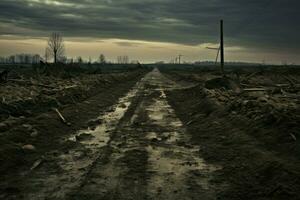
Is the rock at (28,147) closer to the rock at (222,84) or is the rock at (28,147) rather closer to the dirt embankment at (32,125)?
the dirt embankment at (32,125)

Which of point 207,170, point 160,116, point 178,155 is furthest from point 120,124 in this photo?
point 207,170

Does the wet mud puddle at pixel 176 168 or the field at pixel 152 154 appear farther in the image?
the field at pixel 152 154

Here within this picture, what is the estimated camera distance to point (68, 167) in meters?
8.36

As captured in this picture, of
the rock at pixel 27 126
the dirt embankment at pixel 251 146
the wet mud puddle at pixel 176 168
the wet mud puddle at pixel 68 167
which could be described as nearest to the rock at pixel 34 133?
the rock at pixel 27 126

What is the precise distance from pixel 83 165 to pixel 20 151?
2.09m

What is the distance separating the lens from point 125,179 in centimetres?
741

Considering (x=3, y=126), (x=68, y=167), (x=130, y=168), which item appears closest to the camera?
(x=130, y=168)

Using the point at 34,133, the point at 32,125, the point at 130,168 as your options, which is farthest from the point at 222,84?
the point at 130,168

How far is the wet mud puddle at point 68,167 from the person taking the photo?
6.73 m

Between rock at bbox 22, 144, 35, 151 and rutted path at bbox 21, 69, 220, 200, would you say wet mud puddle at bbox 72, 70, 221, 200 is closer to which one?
rutted path at bbox 21, 69, 220, 200

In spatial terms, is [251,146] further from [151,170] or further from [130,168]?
[130,168]

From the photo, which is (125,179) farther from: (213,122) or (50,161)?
(213,122)

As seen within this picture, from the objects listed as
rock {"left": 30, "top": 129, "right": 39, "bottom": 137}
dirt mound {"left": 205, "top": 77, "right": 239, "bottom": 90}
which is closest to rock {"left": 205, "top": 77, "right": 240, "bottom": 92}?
dirt mound {"left": 205, "top": 77, "right": 239, "bottom": 90}

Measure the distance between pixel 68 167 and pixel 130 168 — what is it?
1303mm
